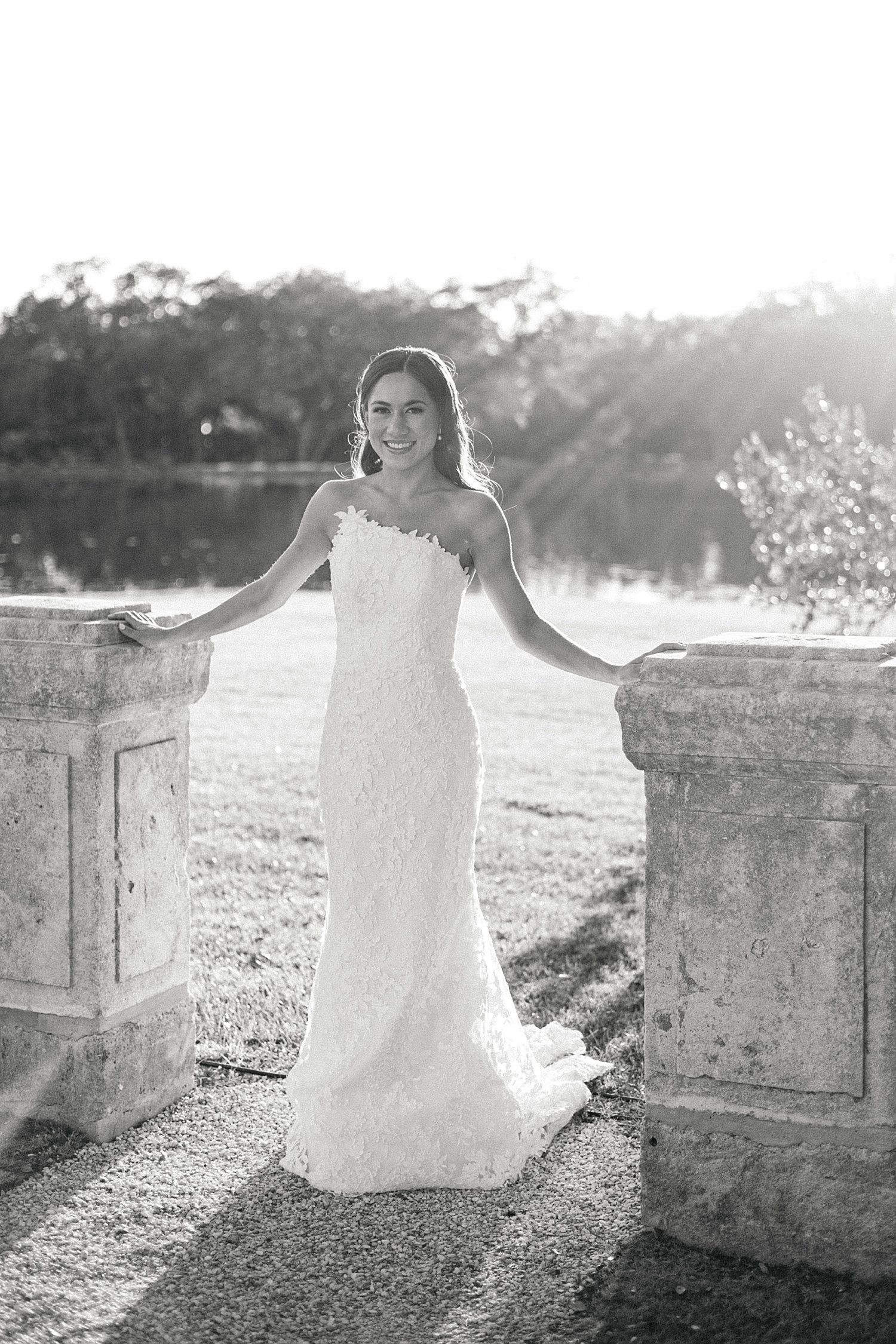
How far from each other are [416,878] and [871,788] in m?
1.33

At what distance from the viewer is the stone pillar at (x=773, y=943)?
3158mm

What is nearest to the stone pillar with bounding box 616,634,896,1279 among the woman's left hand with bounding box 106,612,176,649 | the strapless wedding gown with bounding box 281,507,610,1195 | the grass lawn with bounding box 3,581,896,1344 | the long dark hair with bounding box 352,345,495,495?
the grass lawn with bounding box 3,581,896,1344

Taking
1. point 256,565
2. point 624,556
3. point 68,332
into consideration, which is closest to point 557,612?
point 256,565

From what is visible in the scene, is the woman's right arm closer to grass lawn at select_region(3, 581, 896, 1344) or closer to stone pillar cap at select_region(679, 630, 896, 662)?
stone pillar cap at select_region(679, 630, 896, 662)

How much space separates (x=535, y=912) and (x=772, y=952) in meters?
3.51

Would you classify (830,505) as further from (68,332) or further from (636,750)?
(68,332)

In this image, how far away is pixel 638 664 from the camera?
3307mm

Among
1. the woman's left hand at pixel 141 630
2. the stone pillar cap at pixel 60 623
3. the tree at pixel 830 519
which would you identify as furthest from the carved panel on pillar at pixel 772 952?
the tree at pixel 830 519

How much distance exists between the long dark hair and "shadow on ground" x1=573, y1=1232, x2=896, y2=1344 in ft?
6.80

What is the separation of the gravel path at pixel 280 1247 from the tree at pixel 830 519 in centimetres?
417

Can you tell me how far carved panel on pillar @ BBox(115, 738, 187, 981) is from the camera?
13.3 ft

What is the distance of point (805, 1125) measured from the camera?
10.8 feet

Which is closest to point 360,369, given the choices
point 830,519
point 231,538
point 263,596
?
point 231,538

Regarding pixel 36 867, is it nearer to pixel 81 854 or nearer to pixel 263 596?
pixel 81 854
